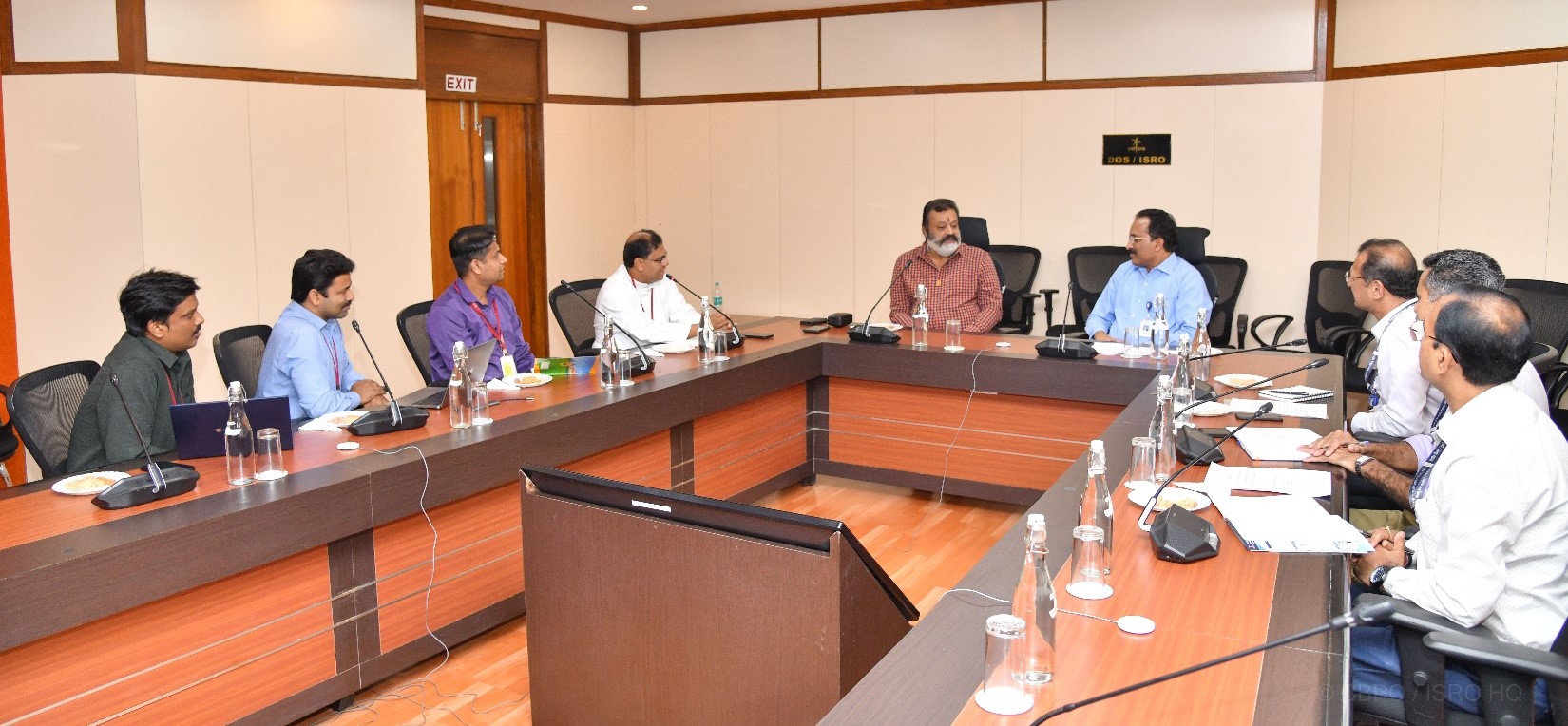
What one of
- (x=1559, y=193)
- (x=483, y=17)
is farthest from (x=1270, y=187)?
(x=483, y=17)

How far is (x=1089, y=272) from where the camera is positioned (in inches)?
262

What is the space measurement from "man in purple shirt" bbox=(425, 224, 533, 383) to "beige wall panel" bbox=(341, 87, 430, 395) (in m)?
1.91

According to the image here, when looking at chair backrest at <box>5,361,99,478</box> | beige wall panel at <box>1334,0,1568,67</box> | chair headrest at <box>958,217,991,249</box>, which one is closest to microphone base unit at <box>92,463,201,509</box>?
chair backrest at <box>5,361,99,478</box>

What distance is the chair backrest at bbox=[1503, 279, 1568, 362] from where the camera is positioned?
497 centimetres

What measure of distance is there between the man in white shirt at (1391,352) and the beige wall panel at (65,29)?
5.13 meters

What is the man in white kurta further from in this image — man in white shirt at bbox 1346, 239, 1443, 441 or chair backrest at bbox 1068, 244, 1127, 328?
man in white shirt at bbox 1346, 239, 1443, 441

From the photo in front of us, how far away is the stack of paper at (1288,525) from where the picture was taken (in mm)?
2297

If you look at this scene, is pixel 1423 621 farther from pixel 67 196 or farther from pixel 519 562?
pixel 67 196

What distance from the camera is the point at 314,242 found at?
5.96 meters

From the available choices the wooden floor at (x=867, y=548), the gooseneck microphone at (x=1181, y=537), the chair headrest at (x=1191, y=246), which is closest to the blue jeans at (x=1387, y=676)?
the gooseneck microphone at (x=1181, y=537)

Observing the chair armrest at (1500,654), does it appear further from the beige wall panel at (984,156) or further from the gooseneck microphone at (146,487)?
the beige wall panel at (984,156)

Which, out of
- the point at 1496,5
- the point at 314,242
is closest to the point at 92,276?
the point at 314,242

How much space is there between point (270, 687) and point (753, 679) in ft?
4.52

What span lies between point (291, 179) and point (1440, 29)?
18.5ft
